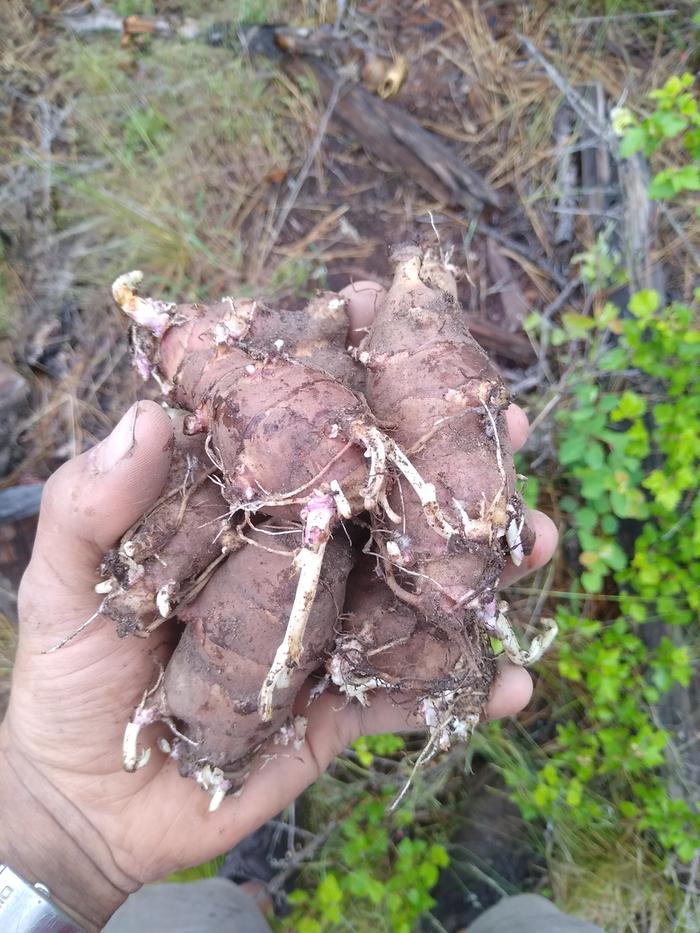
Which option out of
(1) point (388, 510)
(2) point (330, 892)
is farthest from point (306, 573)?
(2) point (330, 892)

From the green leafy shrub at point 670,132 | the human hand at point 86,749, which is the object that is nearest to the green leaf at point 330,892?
the human hand at point 86,749

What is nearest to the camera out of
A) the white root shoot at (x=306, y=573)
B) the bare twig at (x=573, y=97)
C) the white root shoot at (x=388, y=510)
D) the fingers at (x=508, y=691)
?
the white root shoot at (x=306, y=573)

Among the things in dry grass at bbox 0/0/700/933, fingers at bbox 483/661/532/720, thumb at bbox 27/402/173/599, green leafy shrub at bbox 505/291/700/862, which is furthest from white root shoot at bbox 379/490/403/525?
dry grass at bbox 0/0/700/933

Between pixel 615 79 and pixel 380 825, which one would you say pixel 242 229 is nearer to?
pixel 615 79

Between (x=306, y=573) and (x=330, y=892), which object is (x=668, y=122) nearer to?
(x=306, y=573)

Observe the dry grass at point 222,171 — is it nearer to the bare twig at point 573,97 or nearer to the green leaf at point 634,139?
the bare twig at point 573,97

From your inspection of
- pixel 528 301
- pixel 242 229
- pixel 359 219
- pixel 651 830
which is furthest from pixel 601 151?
pixel 651 830
